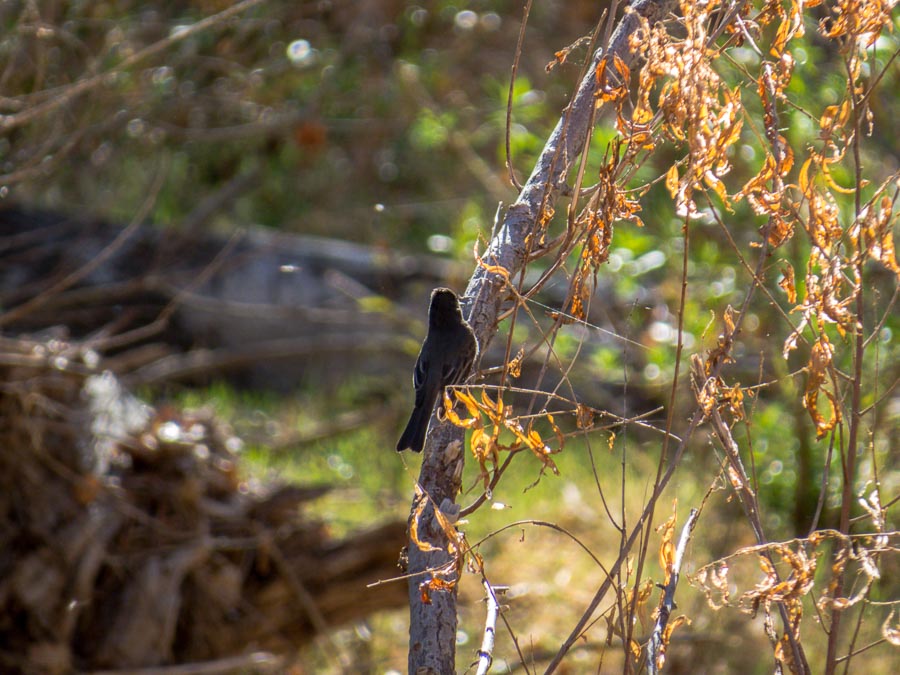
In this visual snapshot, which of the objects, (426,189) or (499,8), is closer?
(499,8)

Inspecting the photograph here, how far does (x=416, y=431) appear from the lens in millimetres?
3355

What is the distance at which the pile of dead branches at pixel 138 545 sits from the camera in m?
4.53

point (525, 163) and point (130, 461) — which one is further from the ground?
point (525, 163)

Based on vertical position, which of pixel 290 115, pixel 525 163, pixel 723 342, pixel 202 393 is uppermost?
pixel 723 342

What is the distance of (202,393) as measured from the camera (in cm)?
780

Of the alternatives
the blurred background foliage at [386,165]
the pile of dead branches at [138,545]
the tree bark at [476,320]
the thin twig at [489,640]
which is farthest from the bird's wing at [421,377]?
the pile of dead branches at [138,545]

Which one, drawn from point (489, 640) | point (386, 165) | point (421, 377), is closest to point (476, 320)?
point (489, 640)

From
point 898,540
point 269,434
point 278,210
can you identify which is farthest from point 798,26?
point 278,210

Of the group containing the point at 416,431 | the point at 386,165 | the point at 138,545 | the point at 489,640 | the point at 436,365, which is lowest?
the point at 386,165

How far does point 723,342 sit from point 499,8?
7318 mm

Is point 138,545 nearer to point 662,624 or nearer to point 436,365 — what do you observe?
point 436,365

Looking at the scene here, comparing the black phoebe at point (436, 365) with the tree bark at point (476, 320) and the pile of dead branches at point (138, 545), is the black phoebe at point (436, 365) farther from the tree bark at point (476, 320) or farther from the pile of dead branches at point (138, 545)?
the pile of dead branches at point (138, 545)

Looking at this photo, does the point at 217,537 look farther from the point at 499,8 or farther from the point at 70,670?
the point at 499,8

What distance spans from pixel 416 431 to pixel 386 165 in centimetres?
717
